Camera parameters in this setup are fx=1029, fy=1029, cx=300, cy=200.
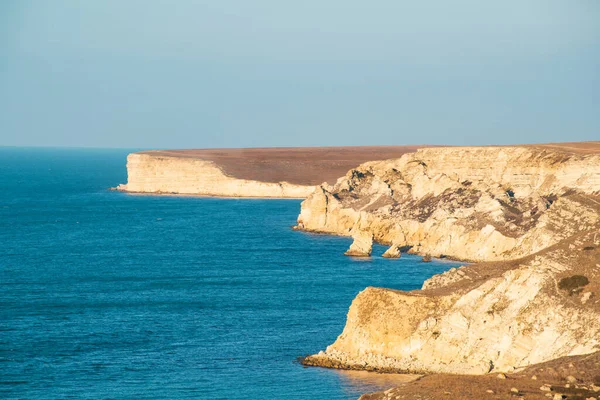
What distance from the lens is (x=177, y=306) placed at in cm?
5966

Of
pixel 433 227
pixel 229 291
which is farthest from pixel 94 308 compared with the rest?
pixel 433 227

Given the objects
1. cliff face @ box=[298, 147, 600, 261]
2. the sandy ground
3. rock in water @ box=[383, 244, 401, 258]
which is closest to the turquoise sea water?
rock in water @ box=[383, 244, 401, 258]

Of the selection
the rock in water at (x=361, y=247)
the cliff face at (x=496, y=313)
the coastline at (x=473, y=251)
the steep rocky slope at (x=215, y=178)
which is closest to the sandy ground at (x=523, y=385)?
the coastline at (x=473, y=251)

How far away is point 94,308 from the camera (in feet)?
193

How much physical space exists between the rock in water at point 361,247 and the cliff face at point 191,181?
70.5 m

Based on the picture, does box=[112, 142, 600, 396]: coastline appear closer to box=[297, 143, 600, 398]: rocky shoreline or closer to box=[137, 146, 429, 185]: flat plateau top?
box=[297, 143, 600, 398]: rocky shoreline

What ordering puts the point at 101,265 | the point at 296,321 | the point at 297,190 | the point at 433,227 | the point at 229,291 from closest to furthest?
1. the point at 296,321
2. the point at 229,291
3. the point at 101,265
4. the point at 433,227
5. the point at 297,190

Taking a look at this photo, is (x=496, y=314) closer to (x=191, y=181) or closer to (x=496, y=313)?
(x=496, y=313)

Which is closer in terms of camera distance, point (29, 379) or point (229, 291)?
point (29, 379)

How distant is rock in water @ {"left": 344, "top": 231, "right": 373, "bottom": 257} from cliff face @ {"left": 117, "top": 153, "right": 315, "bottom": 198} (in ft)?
231

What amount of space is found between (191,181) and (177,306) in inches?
4084

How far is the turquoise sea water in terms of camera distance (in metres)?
42.4

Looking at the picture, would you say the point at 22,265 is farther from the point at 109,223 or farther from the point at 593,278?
the point at 593,278

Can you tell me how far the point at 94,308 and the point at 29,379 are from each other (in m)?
15.7
